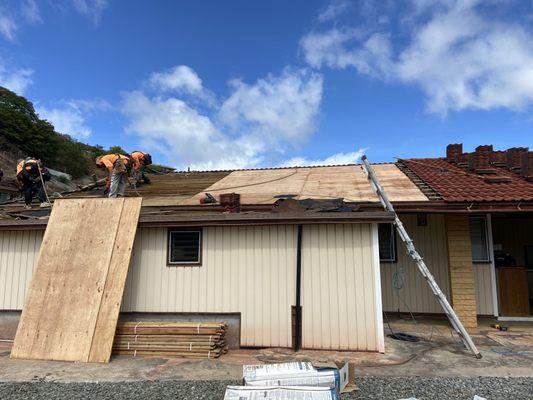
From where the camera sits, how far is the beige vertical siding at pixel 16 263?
7605 millimetres

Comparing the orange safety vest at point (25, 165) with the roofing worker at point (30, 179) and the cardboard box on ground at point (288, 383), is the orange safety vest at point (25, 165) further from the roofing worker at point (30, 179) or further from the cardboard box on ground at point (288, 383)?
the cardboard box on ground at point (288, 383)

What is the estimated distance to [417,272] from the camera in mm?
8781

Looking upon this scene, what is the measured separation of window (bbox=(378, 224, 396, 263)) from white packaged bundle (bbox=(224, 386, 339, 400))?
5713 mm

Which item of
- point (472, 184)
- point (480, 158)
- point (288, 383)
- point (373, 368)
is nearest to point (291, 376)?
point (288, 383)

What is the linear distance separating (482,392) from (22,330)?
278 inches

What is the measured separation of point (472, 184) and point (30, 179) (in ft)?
35.8

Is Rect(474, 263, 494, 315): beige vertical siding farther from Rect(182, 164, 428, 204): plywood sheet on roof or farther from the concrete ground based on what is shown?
Rect(182, 164, 428, 204): plywood sheet on roof

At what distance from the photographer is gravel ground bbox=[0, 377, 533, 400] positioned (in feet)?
14.8

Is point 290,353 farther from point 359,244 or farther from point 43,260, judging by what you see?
point 43,260

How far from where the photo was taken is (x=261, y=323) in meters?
6.72

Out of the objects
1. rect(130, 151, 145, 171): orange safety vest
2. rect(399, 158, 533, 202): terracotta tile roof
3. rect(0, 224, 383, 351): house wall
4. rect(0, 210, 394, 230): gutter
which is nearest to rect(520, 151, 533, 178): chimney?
rect(399, 158, 533, 202): terracotta tile roof

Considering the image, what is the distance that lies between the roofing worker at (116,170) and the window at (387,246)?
247 inches

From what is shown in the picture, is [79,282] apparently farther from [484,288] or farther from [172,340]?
[484,288]

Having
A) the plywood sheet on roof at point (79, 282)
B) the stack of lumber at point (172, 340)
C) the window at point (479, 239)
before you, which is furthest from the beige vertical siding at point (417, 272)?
the plywood sheet on roof at point (79, 282)
